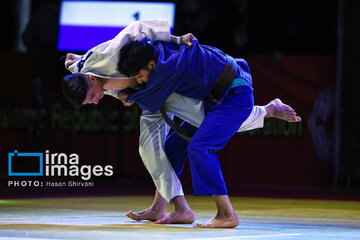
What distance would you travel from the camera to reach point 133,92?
357 cm

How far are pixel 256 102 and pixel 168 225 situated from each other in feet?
11.9

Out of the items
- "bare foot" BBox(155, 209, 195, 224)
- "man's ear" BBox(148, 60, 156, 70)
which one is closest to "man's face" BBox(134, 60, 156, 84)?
"man's ear" BBox(148, 60, 156, 70)

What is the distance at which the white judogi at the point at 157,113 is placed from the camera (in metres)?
3.44

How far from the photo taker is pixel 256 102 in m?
7.03

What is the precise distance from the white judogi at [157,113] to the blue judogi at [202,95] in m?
0.07

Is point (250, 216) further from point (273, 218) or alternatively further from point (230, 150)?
point (230, 150)

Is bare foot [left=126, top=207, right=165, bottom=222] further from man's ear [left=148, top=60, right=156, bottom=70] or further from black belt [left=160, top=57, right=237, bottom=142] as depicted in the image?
man's ear [left=148, top=60, right=156, bottom=70]

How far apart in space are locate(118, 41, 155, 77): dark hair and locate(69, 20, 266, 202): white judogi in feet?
0.11

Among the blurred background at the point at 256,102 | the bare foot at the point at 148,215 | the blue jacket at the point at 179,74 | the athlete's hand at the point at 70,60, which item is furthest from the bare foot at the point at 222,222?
the blurred background at the point at 256,102

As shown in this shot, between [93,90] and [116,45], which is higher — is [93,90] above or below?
below

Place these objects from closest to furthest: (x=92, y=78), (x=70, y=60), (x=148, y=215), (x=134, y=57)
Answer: (x=134, y=57), (x=92, y=78), (x=70, y=60), (x=148, y=215)

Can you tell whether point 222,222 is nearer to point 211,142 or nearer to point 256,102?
point 211,142

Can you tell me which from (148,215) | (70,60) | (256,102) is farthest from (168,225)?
(256,102)

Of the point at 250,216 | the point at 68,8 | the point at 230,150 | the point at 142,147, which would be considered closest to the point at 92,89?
the point at 142,147
